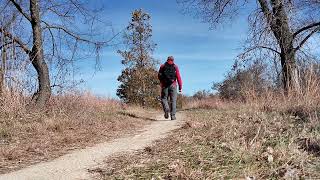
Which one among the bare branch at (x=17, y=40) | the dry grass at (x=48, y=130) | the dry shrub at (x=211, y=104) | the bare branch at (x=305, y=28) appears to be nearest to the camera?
the dry grass at (x=48, y=130)

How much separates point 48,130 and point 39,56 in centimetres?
366

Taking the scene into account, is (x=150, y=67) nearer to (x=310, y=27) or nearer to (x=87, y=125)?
(x=310, y=27)

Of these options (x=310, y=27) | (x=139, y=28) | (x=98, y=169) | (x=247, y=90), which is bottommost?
(x=98, y=169)

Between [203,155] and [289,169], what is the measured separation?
4.27 feet

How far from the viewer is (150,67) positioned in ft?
117

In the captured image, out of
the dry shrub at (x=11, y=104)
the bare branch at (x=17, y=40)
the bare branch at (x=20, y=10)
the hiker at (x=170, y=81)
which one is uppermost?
the bare branch at (x=20, y=10)

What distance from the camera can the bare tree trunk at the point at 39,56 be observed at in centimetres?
1230

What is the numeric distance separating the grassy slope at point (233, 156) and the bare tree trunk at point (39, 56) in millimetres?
6324

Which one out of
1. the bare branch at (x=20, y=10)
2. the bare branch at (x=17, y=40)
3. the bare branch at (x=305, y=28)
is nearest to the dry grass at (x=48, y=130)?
the bare branch at (x=17, y=40)

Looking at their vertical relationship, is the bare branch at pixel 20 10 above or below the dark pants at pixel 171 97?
above

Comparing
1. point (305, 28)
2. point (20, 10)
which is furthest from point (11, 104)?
point (305, 28)

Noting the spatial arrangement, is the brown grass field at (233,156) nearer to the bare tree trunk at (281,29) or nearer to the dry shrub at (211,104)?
the bare tree trunk at (281,29)

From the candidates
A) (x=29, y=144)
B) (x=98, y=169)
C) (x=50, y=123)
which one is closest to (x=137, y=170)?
(x=98, y=169)

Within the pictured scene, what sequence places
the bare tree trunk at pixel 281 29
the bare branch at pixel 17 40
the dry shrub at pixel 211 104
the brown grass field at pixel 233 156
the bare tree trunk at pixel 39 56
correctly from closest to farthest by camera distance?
the brown grass field at pixel 233 156 → the bare branch at pixel 17 40 → the bare tree trunk at pixel 39 56 → the bare tree trunk at pixel 281 29 → the dry shrub at pixel 211 104
